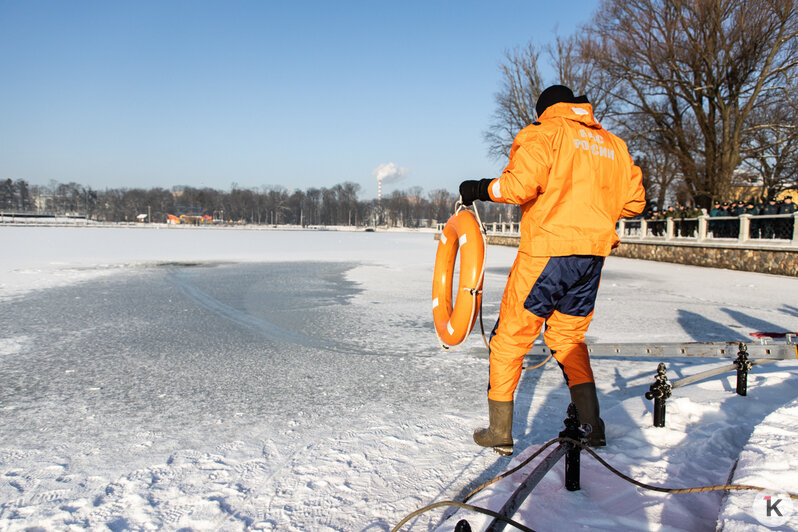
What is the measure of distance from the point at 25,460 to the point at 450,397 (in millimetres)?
2332

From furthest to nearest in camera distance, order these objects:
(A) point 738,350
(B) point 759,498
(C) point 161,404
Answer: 1. (C) point 161,404
2. (A) point 738,350
3. (B) point 759,498

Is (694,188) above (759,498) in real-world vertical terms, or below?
above

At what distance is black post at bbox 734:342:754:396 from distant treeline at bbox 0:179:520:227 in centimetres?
11069

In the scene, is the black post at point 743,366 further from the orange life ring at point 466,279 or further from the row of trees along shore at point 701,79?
the row of trees along shore at point 701,79

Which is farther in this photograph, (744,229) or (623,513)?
(744,229)

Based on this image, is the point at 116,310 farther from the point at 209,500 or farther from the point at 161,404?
the point at 209,500

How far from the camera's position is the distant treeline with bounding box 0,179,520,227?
117312 millimetres

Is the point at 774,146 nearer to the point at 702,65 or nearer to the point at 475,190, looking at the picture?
the point at 702,65

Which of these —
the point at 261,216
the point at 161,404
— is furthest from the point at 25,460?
the point at 261,216

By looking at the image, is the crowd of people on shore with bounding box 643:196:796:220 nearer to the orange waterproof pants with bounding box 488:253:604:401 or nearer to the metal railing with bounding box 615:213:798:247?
the metal railing with bounding box 615:213:798:247

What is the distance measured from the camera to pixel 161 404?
3266mm

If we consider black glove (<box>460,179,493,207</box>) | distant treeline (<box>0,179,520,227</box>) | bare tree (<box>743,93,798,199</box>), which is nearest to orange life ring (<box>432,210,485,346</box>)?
black glove (<box>460,179,493,207</box>)

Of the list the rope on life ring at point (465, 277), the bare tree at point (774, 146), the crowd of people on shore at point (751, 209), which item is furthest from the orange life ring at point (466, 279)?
the bare tree at point (774, 146)

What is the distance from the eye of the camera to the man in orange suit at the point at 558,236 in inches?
90.2
